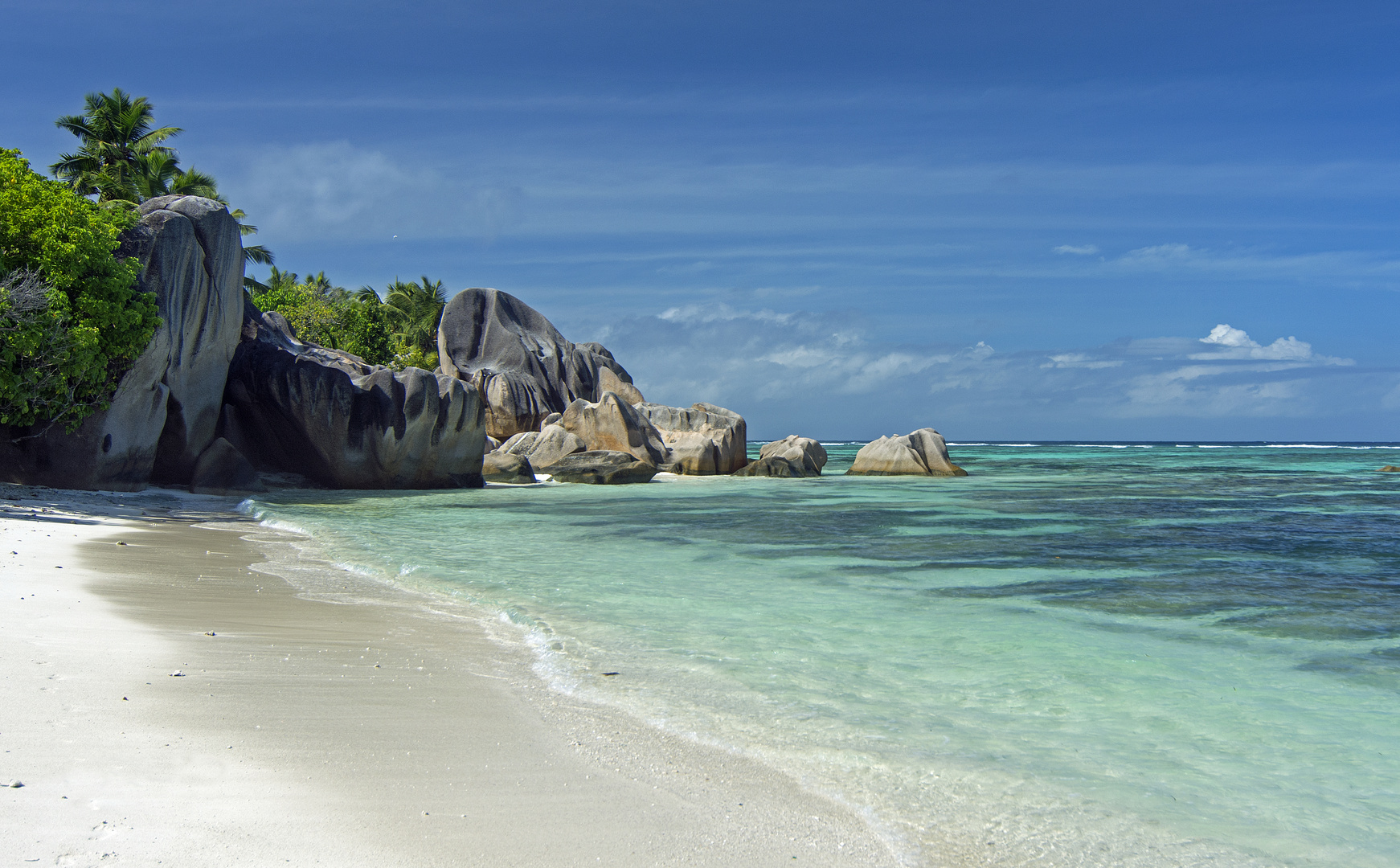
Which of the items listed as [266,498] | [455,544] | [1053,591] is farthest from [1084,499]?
[266,498]

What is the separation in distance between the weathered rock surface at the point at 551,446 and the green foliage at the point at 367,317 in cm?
946

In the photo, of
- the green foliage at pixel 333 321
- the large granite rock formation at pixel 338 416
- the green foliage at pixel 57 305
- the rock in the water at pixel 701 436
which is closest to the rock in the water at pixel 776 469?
the rock in the water at pixel 701 436

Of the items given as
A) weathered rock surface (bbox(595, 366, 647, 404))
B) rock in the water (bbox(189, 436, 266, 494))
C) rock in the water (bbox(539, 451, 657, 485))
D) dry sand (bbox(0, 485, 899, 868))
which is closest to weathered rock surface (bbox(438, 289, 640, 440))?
weathered rock surface (bbox(595, 366, 647, 404))

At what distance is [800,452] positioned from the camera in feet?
141

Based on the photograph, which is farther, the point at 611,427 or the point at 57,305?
the point at 611,427

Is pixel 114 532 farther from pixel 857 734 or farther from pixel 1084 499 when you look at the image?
pixel 1084 499

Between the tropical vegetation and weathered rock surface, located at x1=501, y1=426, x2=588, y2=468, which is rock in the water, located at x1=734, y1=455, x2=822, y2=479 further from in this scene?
the tropical vegetation

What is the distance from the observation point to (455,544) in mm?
14945

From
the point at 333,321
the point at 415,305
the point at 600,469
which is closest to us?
the point at 600,469

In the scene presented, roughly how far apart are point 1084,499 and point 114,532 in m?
27.0

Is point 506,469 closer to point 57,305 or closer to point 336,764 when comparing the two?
point 57,305

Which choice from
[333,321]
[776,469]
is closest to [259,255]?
[333,321]

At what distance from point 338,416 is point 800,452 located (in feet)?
74.5

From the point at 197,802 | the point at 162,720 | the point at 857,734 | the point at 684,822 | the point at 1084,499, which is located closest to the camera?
the point at 197,802
